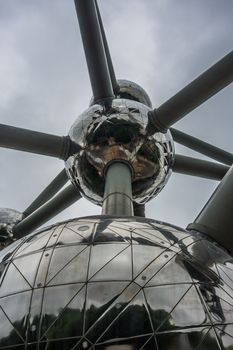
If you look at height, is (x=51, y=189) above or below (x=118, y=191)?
above

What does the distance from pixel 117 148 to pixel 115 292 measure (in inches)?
111

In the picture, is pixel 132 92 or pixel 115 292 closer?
pixel 115 292

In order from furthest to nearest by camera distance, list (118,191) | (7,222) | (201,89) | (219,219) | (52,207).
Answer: (7,222) < (52,207) < (201,89) < (118,191) < (219,219)

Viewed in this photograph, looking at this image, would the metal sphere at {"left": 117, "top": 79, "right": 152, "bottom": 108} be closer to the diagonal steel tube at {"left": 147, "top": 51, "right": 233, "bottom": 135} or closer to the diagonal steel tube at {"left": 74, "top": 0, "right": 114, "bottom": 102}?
the diagonal steel tube at {"left": 74, "top": 0, "right": 114, "bottom": 102}

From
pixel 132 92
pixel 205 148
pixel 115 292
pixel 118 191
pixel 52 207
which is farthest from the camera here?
pixel 132 92

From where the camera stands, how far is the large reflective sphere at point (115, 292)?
2162 mm

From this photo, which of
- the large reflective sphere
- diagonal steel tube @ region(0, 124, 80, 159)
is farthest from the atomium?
diagonal steel tube @ region(0, 124, 80, 159)

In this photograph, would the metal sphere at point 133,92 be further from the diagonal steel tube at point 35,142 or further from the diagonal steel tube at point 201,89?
the diagonal steel tube at point 201,89

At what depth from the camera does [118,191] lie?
4477 millimetres

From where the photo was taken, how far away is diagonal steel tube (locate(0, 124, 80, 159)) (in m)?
4.80

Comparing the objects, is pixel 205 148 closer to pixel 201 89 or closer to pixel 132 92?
pixel 132 92

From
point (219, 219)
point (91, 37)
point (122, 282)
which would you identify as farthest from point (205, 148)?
point (122, 282)

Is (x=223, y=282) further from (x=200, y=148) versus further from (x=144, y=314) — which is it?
(x=200, y=148)

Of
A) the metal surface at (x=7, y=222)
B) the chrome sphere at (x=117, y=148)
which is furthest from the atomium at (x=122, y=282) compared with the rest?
the metal surface at (x=7, y=222)
